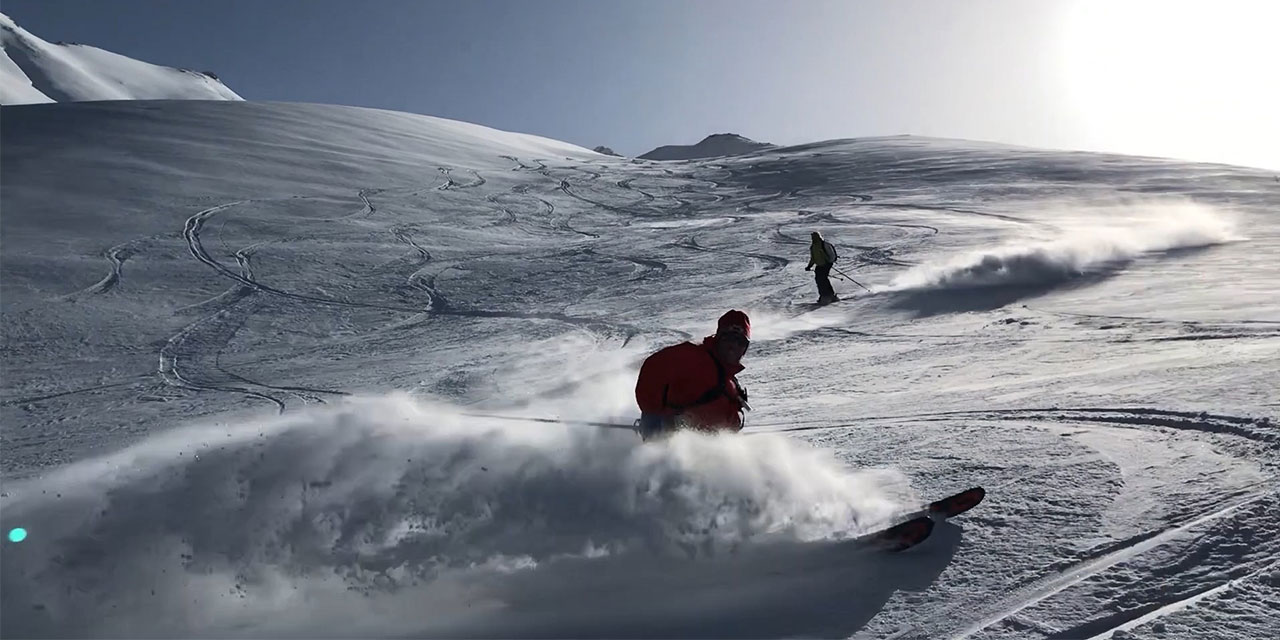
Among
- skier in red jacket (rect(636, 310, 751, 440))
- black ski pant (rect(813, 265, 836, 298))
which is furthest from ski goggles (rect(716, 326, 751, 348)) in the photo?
black ski pant (rect(813, 265, 836, 298))

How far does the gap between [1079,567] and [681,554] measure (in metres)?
1.61

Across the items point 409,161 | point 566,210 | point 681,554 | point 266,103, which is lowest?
point 681,554

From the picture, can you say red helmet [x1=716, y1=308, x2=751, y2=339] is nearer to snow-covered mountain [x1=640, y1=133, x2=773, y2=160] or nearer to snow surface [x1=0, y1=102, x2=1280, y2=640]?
snow surface [x1=0, y1=102, x2=1280, y2=640]

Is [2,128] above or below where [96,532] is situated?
above

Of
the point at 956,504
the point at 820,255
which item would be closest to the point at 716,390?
the point at 956,504

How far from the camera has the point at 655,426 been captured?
5.29m

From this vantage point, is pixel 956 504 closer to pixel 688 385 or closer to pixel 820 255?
pixel 688 385

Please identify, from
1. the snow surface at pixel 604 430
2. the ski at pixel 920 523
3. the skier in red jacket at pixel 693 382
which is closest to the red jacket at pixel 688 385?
the skier in red jacket at pixel 693 382

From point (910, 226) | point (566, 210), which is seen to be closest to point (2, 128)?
point (566, 210)

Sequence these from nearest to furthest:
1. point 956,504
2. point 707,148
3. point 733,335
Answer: point 956,504, point 733,335, point 707,148

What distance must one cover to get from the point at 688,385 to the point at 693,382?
0.11ft

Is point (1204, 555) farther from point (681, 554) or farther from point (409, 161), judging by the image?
point (409, 161)

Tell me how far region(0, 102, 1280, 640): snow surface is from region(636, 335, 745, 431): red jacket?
0.31 meters

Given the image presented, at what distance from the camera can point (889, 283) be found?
14.5 meters
